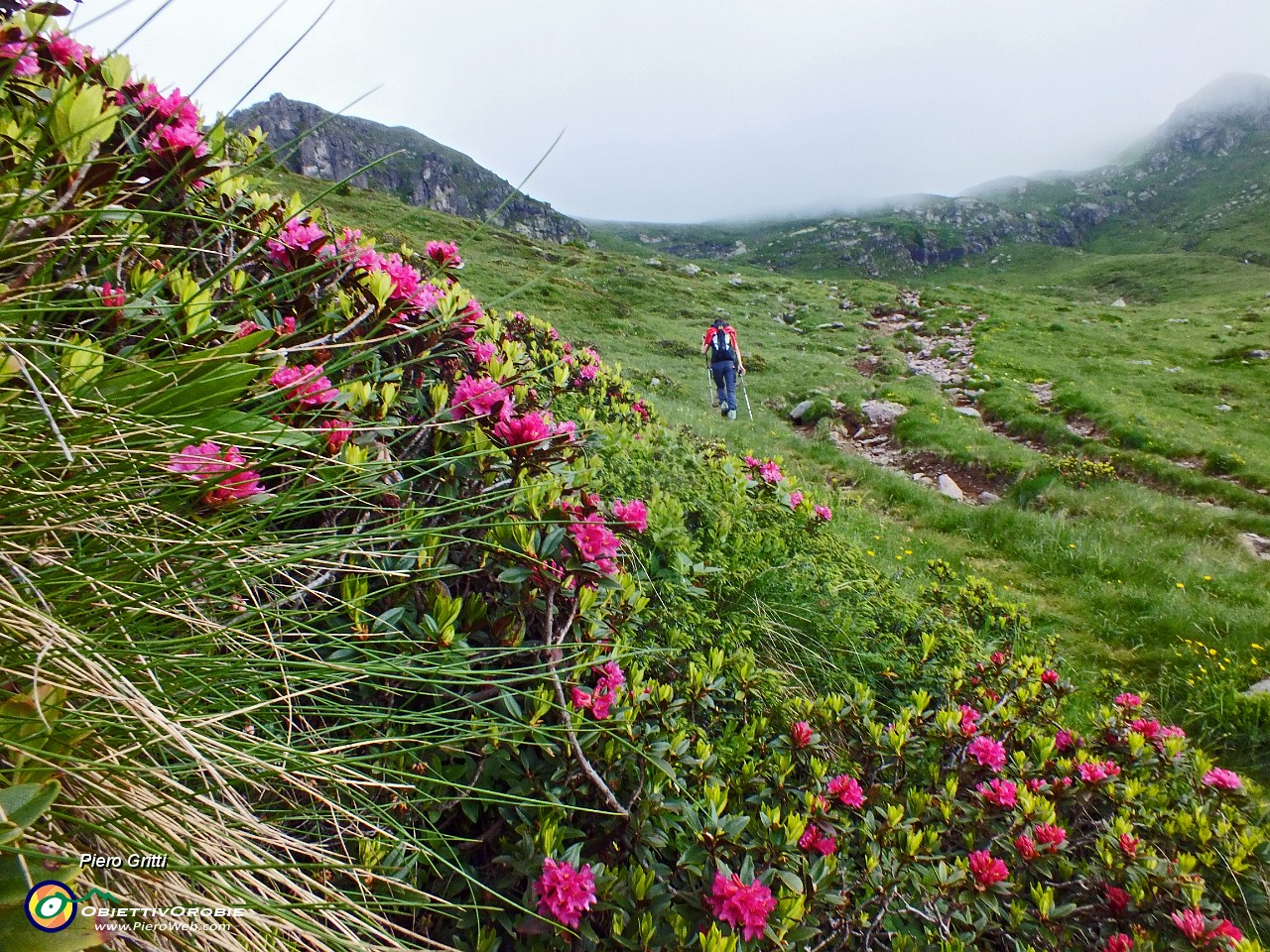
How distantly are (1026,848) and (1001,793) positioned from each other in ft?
0.69

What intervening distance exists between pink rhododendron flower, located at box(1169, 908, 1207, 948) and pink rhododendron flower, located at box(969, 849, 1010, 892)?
1.40 ft

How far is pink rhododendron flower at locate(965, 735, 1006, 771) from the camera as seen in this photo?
7.62 feet

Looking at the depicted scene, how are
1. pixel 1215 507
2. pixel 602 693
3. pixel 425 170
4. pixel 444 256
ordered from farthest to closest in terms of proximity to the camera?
pixel 425 170 < pixel 1215 507 < pixel 444 256 < pixel 602 693

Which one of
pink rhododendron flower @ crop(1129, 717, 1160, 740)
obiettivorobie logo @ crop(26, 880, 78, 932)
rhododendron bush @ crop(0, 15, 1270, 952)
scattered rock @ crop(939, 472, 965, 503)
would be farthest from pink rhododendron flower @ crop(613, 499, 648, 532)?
scattered rock @ crop(939, 472, 965, 503)

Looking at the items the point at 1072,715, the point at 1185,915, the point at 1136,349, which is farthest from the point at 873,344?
the point at 1185,915

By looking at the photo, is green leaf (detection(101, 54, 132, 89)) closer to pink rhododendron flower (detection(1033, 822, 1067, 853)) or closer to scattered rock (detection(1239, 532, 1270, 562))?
pink rhododendron flower (detection(1033, 822, 1067, 853))

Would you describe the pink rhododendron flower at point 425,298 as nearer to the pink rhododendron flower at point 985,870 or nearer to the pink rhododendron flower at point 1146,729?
the pink rhododendron flower at point 985,870

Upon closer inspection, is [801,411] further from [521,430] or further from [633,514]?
[521,430]

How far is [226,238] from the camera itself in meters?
2.27

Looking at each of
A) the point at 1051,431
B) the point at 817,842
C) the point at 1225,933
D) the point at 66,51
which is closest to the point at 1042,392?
the point at 1051,431

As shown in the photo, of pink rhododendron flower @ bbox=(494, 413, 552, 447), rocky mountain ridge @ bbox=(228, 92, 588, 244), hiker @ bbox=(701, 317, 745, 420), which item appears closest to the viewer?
pink rhododendron flower @ bbox=(494, 413, 552, 447)

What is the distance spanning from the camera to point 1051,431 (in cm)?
1244

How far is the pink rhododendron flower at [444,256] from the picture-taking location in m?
2.62

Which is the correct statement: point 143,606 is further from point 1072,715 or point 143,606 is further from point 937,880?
point 1072,715
